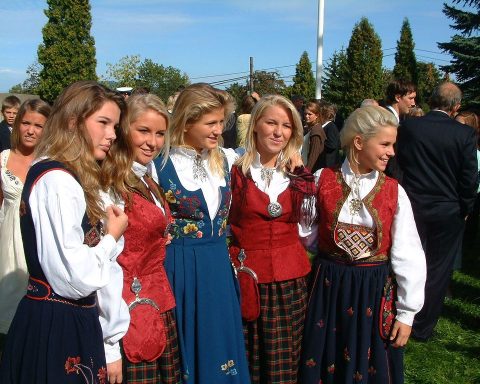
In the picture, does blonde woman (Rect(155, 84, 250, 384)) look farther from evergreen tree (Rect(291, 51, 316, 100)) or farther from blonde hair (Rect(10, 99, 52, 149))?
evergreen tree (Rect(291, 51, 316, 100))

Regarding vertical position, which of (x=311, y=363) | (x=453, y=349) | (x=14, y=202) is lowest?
(x=453, y=349)

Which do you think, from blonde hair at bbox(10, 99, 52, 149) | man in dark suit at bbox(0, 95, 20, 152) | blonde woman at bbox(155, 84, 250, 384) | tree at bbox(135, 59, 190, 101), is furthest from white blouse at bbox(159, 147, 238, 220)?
tree at bbox(135, 59, 190, 101)

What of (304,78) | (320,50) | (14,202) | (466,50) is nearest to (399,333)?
(14,202)

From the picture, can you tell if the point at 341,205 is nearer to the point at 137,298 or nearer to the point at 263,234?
the point at 263,234

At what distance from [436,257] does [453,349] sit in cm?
71

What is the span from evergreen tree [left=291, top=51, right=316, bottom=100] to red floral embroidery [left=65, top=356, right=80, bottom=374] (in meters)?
34.8

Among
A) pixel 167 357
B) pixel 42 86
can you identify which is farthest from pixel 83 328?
pixel 42 86

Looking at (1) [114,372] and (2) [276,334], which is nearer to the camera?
(1) [114,372]

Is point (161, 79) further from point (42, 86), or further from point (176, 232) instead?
point (176, 232)

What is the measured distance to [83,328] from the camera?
186cm

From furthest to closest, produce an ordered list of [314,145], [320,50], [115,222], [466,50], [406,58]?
[406,58]
[466,50]
[320,50]
[314,145]
[115,222]

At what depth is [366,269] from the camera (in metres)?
2.71

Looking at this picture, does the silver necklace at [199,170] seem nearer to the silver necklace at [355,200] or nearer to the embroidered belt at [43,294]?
the silver necklace at [355,200]

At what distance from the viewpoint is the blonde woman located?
258 cm
